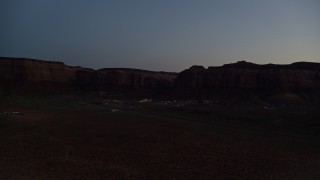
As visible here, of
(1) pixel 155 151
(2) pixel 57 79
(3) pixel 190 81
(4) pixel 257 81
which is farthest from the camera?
(2) pixel 57 79

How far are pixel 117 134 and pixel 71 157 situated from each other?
26.2 feet

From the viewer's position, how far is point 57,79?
10344 cm

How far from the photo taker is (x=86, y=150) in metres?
20.4

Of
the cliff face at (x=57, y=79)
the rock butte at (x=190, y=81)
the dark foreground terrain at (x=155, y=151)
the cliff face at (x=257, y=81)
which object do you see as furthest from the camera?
the cliff face at (x=57, y=79)

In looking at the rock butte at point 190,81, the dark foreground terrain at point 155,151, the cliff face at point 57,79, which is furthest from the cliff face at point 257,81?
the dark foreground terrain at point 155,151

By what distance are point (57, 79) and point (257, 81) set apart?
51.1m

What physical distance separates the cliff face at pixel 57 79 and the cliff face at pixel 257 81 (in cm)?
1741

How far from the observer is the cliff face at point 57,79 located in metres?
91.6

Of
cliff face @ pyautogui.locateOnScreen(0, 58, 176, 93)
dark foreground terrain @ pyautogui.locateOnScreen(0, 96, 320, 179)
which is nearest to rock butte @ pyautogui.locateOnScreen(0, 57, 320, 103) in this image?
cliff face @ pyautogui.locateOnScreen(0, 58, 176, 93)

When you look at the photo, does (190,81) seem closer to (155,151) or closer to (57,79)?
(57,79)

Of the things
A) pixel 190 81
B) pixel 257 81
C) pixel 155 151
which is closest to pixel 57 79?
pixel 190 81

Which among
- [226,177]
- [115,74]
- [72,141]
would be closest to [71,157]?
[72,141]

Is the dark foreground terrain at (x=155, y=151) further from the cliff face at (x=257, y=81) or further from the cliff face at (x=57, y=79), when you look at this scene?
the cliff face at (x=57, y=79)

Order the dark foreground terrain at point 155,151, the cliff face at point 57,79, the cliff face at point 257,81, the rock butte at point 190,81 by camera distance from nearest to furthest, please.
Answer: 1. the dark foreground terrain at point 155,151
2. the cliff face at point 257,81
3. the rock butte at point 190,81
4. the cliff face at point 57,79
